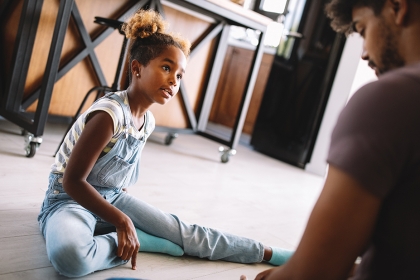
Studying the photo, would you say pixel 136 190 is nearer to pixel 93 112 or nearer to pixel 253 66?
pixel 93 112

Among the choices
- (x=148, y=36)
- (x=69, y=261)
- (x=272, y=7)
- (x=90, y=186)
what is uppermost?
(x=272, y=7)

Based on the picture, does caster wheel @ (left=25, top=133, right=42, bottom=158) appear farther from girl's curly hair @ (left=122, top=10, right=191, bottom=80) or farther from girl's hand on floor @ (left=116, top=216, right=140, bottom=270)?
girl's hand on floor @ (left=116, top=216, right=140, bottom=270)

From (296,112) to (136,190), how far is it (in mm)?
2170

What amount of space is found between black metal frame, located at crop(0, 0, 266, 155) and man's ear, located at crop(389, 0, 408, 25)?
170cm

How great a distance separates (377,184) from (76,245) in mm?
766

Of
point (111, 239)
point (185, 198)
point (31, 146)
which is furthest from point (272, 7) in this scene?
point (111, 239)

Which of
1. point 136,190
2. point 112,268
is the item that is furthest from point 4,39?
point 112,268

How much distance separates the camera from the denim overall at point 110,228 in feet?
3.44

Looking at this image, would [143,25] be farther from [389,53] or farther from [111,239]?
[389,53]

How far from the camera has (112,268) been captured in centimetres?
117

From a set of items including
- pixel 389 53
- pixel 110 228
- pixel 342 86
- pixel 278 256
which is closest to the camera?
pixel 389 53

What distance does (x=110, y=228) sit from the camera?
1.32 m

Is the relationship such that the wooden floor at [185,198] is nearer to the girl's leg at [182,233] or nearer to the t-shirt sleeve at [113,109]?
the girl's leg at [182,233]

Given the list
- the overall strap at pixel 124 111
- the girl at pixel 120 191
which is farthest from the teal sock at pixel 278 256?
the overall strap at pixel 124 111
